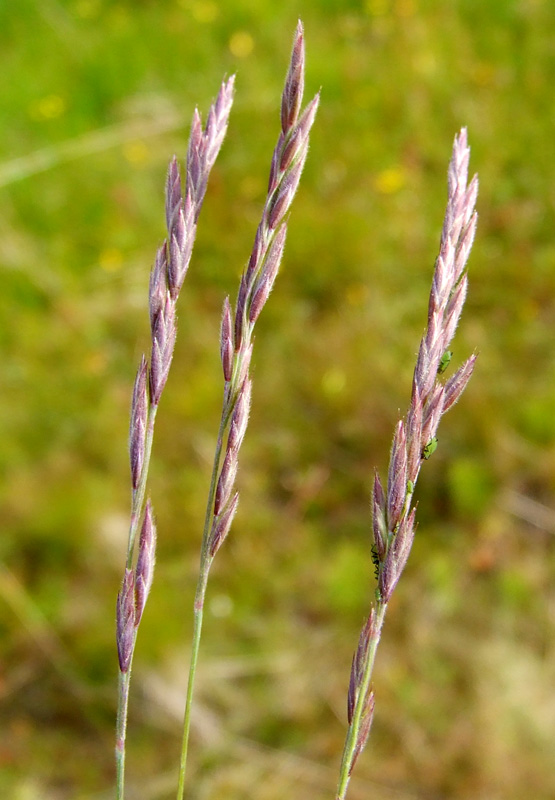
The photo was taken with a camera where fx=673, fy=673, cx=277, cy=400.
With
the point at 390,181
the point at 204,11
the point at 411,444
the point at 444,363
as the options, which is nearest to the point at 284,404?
the point at 390,181

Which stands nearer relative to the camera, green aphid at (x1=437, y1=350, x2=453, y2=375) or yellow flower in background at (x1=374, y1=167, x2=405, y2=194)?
green aphid at (x1=437, y1=350, x2=453, y2=375)

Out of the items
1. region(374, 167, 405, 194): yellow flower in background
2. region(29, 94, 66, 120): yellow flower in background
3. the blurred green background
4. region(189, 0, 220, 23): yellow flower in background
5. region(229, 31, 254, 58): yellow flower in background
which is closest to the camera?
the blurred green background

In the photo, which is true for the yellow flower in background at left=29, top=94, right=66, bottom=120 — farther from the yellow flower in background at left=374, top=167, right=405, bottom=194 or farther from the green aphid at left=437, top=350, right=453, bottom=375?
the green aphid at left=437, top=350, right=453, bottom=375

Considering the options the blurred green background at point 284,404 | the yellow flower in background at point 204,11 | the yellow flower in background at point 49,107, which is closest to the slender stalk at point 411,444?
the blurred green background at point 284,404

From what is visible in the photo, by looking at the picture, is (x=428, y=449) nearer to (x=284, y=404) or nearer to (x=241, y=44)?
(x=284, y=404)

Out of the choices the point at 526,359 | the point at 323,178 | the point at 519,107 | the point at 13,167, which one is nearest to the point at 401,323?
the point at 526,359

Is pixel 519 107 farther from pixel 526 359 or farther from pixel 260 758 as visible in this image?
pixel 260 758

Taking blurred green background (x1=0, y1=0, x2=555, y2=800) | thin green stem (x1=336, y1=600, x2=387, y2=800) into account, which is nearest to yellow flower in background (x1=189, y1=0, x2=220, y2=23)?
blurred green background (x1=0, y1=0, x2=555, y2=800)
